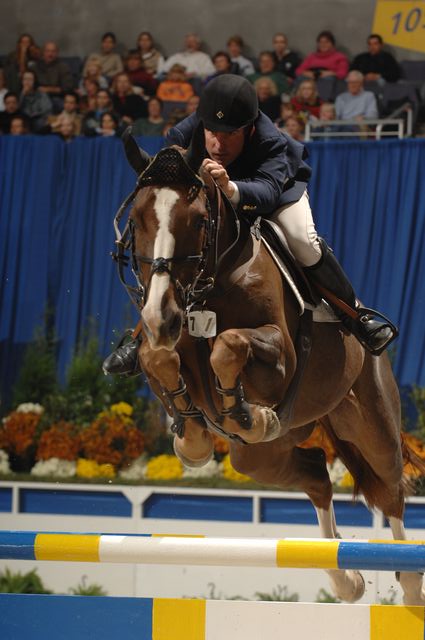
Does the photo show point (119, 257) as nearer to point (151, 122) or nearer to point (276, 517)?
point (276, 517)

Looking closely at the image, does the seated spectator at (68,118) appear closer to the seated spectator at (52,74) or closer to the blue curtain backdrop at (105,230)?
the blue curtain backdrop at (105,230)

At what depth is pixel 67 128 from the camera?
1202 centimetres

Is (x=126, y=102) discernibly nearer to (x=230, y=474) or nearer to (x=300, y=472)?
Answer: (x=230, y=474)

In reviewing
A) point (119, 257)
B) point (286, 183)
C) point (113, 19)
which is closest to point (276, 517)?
point (286, 183)

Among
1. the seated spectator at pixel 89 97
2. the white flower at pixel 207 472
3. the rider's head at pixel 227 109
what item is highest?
the seated spectator at pixel 89 97

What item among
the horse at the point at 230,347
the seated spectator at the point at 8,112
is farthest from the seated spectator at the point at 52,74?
the horse at the point at 230,347

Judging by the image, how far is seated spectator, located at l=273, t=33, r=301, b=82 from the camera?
41.0 feet

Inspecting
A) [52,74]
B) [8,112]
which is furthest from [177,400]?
[52,74]

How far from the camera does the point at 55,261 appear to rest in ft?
37.8

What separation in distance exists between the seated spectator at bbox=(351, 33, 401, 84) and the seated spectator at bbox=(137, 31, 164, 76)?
2795 mm

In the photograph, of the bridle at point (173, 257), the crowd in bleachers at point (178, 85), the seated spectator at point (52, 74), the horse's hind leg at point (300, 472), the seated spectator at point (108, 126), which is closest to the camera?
the bridle at point (173, 257)

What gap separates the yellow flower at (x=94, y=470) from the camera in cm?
973

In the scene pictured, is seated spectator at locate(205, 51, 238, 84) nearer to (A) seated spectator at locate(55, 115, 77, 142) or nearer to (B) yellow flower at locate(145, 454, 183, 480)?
(A) seated spectator at locate(55, 115, 77, 142)

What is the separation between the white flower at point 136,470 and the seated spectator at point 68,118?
4446mm
